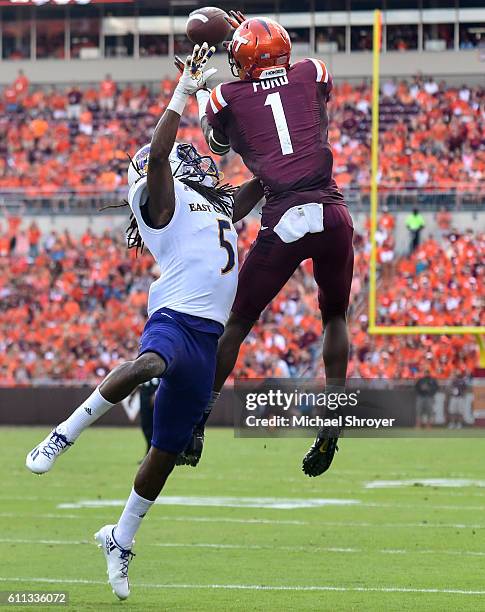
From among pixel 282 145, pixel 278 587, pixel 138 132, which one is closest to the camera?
pixel 282 145

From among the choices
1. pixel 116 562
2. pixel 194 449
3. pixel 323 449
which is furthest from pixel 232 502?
pixel 323 449

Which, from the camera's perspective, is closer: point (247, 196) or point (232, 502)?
point (247, 196)

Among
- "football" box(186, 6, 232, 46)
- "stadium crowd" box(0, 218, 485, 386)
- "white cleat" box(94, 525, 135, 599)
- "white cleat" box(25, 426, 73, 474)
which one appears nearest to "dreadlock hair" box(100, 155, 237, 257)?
"football" box(186, 6, 232, 46)

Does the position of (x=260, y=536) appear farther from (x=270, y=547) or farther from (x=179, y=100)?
(x=179, y=100)

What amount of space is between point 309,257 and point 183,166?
0.79 metres

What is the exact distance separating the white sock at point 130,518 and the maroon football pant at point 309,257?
42.7 inches

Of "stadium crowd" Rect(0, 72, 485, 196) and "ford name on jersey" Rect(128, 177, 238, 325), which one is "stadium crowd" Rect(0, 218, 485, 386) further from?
"ford name on jersey" Rect(128, 177, 238, 325)

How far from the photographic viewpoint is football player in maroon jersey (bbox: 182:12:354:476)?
6.26 m

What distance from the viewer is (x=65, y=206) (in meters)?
24.4

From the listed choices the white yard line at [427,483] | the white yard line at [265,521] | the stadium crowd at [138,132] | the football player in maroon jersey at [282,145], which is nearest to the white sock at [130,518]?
the football player in maroon jersey at [282,145]

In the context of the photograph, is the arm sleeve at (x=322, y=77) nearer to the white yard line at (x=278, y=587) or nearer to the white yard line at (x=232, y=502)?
the white yard line at (x=278, y=587)

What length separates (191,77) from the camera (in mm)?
6215

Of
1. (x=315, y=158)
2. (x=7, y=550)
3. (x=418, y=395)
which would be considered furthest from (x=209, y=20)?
(x=418, y=395)

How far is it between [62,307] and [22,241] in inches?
68.1
